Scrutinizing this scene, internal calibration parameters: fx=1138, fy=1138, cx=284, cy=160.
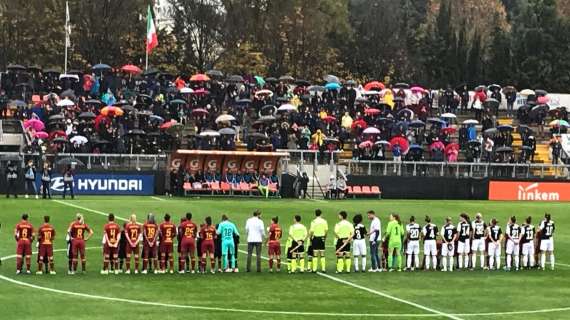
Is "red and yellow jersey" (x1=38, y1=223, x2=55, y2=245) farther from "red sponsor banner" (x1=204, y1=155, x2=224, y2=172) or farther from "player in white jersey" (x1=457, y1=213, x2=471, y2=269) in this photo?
"red sponsor banner" (x1=204, y1=155, x2=224, y2=172)

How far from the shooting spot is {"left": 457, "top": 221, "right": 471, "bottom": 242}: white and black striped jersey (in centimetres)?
3416

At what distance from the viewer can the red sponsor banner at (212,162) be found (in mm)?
59719

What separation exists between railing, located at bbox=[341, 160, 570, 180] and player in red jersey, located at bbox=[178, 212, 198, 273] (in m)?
29.8

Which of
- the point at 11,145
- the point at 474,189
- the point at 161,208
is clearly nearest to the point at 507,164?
the point at 474,189

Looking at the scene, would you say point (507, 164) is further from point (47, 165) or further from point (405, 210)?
point (47, 165)

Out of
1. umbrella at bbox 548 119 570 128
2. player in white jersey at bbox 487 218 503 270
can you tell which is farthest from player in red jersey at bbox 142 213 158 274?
umbrella at bbox 548 119 570 128

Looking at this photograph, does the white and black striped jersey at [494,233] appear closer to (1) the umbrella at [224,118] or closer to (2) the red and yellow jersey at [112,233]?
(2) the red and yellow jersey at [112,233]

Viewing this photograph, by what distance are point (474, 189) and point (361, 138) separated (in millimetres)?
7158

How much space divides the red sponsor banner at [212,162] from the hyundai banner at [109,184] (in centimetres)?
323

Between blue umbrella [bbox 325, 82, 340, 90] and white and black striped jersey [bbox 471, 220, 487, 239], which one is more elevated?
blue umbrella [bbox 325, 82, 340, 90]

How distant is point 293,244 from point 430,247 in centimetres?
429

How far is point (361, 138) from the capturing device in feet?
216

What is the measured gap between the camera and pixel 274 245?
3253cm

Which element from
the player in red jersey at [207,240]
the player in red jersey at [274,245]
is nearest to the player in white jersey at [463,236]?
the player in red jersey at [274,245]
